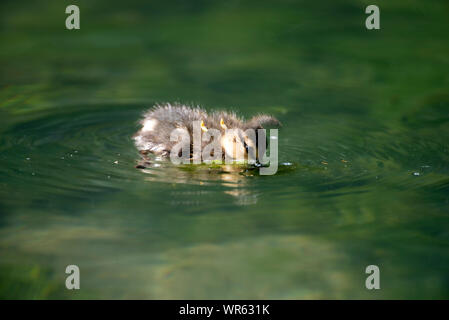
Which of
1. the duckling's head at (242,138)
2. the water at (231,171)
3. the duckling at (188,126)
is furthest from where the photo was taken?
the duckling at (188,126)

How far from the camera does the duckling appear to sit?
594 centimetres

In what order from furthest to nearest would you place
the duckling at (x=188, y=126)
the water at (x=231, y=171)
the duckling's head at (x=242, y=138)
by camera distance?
the duckling at (x=188, y=126)
the duckling's head at (x=242, y=138)
the water at (x=231, y=171)

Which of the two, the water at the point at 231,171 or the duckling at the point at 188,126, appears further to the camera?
the duckling at the point at 188,126

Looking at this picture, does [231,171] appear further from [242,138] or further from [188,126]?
[188,126]

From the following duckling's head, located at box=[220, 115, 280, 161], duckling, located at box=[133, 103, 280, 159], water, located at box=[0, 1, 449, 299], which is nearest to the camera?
water, located at box=[0, 1, 449, 299]

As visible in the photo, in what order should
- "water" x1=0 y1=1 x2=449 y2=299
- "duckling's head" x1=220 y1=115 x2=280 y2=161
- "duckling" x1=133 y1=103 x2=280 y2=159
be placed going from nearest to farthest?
"water" x1=0 y1=1 x2=449 y2=299
"duckling's head" x1=220 y1=115 x2=280 y2=161
"duckling" x1=133 y1=103 x2=280 y2=159

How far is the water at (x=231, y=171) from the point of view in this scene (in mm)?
3967

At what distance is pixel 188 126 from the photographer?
6293 mm

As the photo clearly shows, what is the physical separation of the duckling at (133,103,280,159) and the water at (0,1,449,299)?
223mm

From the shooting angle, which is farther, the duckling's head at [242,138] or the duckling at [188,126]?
the duckling at [188,126]

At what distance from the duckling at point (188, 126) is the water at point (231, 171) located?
0.73 feet

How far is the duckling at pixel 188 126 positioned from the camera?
19.5 feet

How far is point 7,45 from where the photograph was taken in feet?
29.4

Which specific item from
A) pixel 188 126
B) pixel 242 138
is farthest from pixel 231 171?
pixel 188 126
